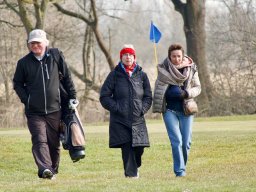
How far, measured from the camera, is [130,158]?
39.2 ft

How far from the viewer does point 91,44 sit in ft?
136

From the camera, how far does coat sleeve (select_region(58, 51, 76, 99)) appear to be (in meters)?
11.9

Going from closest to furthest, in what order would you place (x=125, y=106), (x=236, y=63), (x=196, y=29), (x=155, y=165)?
(x=125, y=106) < (x=155, y=165) < (x=236, y=63) < (x=196, y=29)

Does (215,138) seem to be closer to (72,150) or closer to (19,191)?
(72,150)

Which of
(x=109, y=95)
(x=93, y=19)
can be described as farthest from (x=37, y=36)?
(x=93, y=19)

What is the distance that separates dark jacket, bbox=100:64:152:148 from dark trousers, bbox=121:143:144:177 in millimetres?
119

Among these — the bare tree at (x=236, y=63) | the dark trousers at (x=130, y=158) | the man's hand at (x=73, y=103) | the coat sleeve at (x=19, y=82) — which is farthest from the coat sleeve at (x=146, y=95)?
the bare tree at (x=236, y=63)

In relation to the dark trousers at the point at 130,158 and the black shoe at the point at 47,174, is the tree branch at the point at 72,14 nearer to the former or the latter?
the dark trousers at the point at 130,158

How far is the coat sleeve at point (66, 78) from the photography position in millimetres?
11898

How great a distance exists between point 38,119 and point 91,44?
29645 mm

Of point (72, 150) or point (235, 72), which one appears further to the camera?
point (235, 72)

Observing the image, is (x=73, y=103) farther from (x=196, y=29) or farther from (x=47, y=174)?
(x=196, y=29)

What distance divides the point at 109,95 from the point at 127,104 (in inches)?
11.1

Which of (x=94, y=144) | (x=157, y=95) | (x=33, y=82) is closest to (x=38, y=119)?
(x=33, y=82)
